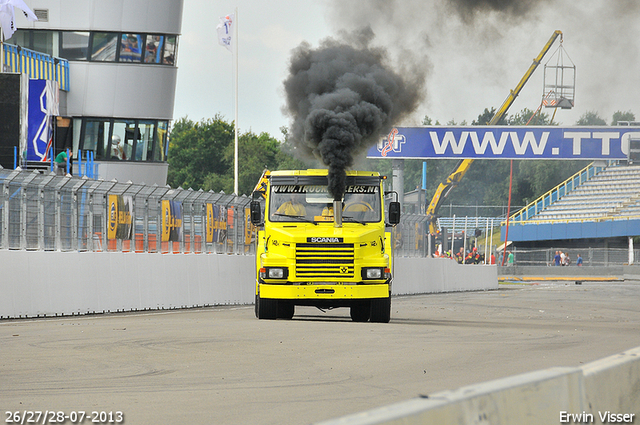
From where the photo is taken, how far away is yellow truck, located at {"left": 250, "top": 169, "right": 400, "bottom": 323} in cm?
1638

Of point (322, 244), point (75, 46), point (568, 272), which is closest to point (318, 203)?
point (322, 244)

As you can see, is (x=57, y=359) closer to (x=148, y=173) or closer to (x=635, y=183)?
(x=148, y=173)

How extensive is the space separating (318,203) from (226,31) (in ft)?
113

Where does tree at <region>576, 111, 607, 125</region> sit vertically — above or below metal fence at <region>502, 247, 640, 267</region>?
above

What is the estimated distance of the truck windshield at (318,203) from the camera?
16.9m

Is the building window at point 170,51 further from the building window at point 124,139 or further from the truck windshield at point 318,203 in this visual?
the truck windshield at point 318,203

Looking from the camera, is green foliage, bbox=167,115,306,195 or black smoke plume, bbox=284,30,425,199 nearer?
black smoke plume, bbox=284,30,425,199

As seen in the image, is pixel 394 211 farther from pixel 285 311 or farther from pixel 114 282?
pixel 114 282

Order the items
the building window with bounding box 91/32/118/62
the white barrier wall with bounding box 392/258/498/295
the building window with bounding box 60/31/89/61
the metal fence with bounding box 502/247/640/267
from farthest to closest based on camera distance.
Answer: the metal fence with bounding box 502/247/640/267 → the building window with bounding box 91/32/118/62 → the building window with bounding box 60/31/89/61 → the white barrier wall with bounding box 392/258/498/295

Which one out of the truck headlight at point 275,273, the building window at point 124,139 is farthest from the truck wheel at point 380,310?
the building window at point 124,139

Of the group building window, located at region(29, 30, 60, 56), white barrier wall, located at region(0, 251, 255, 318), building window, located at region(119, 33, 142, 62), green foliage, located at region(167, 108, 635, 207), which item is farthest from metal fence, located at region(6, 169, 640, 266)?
green foliage, located at region(167, 108, 635, 207)

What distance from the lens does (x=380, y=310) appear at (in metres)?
16.9

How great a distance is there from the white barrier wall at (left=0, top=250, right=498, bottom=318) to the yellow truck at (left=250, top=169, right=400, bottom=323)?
140 inches

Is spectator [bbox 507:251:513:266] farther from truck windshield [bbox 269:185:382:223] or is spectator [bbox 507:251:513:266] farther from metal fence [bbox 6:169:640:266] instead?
truck windshield [bbox 269:185:382:223]
